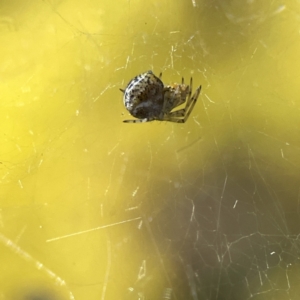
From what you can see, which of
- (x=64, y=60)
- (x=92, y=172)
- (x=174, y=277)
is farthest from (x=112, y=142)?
(x=174, y=277)

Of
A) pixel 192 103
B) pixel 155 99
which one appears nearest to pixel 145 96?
pixel 155 99

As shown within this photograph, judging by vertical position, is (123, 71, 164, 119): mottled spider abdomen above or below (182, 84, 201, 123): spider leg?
above

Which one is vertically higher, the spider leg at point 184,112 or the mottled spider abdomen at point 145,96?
the mottled spider abdomen at point 145,96

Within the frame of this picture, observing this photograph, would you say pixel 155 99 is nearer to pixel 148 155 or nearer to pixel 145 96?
pixel 145 96

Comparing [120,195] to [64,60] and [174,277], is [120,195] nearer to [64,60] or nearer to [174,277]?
[174,277]

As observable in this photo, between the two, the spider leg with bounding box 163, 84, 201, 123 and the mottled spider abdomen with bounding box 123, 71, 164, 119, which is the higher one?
the mottled spider abdomen with bounding box 123, 71, 164, 119

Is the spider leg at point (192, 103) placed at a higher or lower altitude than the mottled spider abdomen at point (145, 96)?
lower
